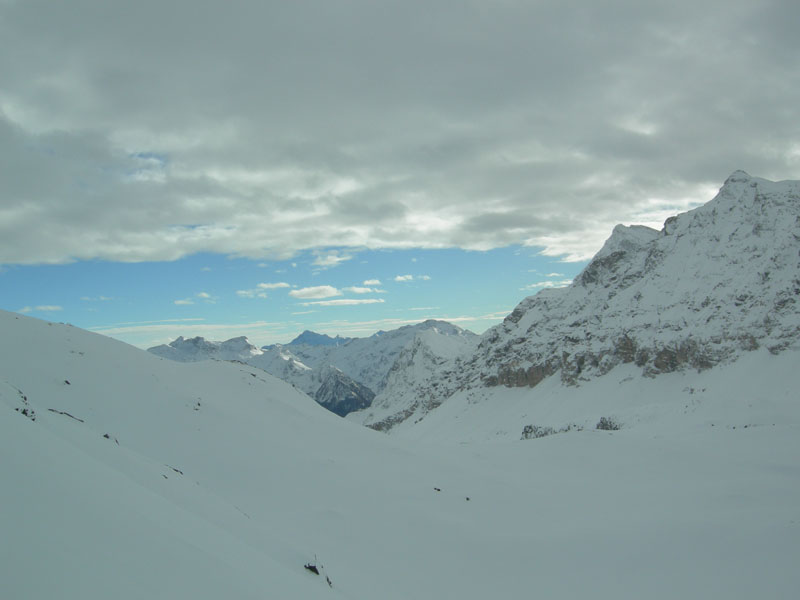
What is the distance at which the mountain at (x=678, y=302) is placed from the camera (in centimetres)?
6253

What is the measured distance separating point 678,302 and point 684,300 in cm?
115

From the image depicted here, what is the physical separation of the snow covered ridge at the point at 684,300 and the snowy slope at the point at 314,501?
51702mm

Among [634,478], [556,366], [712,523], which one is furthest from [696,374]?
[712,523]

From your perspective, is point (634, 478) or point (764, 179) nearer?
point (634, 478)

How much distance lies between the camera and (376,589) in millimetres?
8273

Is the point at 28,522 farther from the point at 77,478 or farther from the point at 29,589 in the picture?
the point at 77,478

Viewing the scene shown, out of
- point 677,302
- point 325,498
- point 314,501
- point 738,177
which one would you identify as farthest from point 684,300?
point 314,501

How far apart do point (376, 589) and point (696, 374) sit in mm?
68730

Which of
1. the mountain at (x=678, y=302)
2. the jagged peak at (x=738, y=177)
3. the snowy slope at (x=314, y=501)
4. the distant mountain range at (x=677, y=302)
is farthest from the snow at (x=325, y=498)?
the jagged peak at (x=738, y=177)

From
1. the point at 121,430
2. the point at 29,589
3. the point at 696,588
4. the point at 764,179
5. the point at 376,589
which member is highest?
the point at 764,179

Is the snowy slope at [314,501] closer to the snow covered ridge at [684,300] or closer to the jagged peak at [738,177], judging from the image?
the snow covered ridge at [684,300]

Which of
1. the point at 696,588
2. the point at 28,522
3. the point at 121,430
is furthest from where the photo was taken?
the point at 121,430

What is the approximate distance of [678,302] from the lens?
7362 centimetres

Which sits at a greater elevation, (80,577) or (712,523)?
(80,577)
